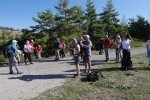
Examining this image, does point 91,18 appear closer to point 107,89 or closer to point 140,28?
point 140,28

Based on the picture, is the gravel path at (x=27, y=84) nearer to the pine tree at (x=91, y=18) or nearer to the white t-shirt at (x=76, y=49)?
the white t-shirt at (x=76, y=49)

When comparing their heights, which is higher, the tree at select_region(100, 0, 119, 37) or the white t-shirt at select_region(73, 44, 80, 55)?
the tree at select_region(100, 0, 119, 37)

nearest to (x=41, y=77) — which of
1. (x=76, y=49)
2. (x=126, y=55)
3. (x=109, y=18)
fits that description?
(x=76, y=49)

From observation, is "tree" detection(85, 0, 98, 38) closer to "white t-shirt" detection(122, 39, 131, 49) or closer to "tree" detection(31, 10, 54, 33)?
"tree" detection(31, 10, 54, 33)

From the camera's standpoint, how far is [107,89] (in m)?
13.3

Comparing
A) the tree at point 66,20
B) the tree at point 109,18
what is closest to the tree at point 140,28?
the tree at point 109,18

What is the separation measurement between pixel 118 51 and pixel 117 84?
714cm

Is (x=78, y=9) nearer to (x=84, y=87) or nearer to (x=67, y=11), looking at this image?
(x=67, y=11)

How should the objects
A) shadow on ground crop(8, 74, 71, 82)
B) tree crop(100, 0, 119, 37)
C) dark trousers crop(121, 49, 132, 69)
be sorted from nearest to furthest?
shadow on ground crop(8, 74, 71, 82) → dark trousers crop(121, 49, 132, 69) → tree crop(100, 0, 119, 37)

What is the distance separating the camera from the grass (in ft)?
40.0

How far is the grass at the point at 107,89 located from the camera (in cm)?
1218

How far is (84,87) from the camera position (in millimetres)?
13375

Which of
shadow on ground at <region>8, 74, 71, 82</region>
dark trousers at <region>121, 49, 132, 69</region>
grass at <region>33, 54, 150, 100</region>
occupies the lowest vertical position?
grass at <region>33, 54, 150, 100</region>

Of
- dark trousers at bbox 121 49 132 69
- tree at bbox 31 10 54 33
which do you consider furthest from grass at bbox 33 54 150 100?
tree at bbox 31 10 54 33
